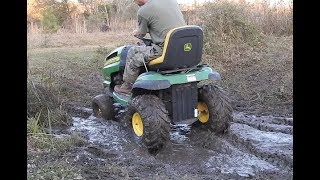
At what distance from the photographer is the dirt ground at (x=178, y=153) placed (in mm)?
4223

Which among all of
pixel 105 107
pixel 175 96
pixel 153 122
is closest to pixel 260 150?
pixel 175 96

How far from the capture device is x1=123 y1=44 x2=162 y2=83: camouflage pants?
5.15 meters

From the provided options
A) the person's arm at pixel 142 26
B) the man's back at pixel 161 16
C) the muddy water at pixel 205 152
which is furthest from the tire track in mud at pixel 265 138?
the person's arm at pixel 142 26

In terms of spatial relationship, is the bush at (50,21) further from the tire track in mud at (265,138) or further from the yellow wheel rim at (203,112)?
the yellow wheel rim at (203,112)

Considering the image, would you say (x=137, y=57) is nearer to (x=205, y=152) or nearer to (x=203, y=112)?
(x=203, y=112)

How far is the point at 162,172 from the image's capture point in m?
4.37

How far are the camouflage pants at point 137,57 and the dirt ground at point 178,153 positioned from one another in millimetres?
771

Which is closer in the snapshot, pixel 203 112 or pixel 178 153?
pixel 178 153

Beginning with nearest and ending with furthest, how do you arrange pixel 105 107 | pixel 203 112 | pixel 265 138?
pixel 265 138
pixel 203 112
pixel 105 107

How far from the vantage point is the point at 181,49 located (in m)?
4.89

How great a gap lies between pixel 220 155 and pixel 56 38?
14.5 meters

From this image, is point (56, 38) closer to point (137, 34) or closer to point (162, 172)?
point (137, 34)

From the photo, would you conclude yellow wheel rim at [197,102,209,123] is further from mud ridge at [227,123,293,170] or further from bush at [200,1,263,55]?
bush at [200,1,263,55]

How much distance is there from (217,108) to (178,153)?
0.75 meters
